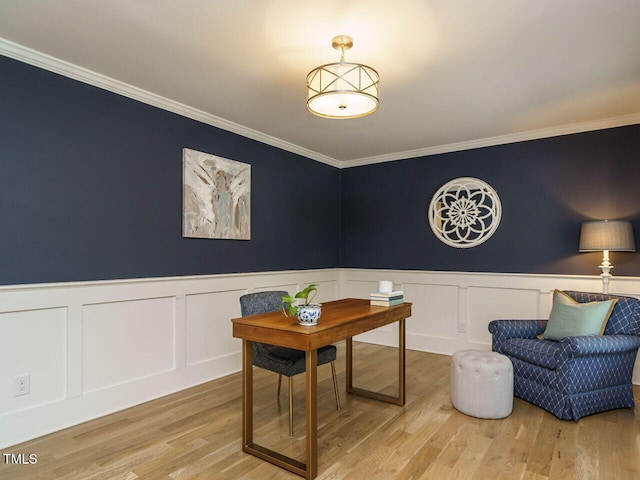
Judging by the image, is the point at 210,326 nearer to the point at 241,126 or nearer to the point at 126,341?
the point at 126,341

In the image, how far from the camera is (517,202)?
4285mm

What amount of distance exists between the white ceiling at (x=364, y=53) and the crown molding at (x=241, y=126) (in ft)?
0.04

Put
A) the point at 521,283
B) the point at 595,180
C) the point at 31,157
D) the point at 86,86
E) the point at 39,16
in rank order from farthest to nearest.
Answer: the point at 521,283
the point at 595,180
the point at 86,86
the point at 31,157
the point at 39,16

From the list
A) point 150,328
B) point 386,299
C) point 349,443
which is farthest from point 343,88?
point 150,328

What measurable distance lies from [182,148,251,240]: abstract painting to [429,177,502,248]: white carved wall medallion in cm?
222

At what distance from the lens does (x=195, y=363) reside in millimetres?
3570

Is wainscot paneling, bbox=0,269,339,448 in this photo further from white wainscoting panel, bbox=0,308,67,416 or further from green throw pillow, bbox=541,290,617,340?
green throw pillow, bbox=541,290,617,340

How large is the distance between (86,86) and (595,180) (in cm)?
445

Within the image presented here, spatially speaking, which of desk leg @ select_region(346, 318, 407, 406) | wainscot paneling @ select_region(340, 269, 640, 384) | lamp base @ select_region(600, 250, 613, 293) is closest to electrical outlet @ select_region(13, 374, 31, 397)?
desk leg @ select_region(346, 318, 407, 406)

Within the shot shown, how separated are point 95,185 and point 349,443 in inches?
97.3

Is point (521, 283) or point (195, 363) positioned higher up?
point (521, 283)

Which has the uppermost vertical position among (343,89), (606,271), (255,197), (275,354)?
(343,89)

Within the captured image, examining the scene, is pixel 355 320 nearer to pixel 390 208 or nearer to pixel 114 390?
pixel 114 390

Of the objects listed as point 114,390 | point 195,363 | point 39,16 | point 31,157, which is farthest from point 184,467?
point 39,16
